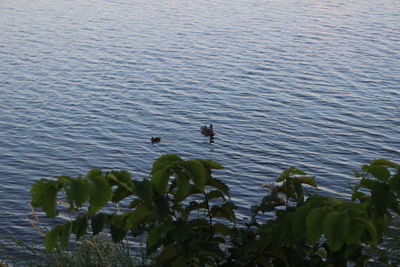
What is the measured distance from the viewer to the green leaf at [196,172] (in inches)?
153

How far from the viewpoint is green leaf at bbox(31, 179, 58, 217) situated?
372cm

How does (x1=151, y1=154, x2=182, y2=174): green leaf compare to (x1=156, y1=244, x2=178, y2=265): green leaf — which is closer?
(x1=151, y1=154, x2=182, y2=174): green leaf

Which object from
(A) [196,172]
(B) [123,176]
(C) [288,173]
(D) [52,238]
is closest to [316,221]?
(A) [196,172]

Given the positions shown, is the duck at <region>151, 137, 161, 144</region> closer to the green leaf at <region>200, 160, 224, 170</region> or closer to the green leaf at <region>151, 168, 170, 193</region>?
the green leaf at <region>200, 160, 224, 170</region>

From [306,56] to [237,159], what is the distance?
11.8m

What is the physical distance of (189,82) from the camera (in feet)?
73.8

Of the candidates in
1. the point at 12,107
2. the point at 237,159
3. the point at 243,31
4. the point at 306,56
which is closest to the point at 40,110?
the point at 12,107

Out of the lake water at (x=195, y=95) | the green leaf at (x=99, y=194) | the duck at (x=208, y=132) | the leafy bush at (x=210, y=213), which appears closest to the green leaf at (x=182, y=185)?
the leafy bush at (x=210, y=213)

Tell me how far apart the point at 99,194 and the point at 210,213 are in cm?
108

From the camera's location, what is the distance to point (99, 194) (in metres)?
3.71

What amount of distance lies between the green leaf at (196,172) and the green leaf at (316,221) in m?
0.64

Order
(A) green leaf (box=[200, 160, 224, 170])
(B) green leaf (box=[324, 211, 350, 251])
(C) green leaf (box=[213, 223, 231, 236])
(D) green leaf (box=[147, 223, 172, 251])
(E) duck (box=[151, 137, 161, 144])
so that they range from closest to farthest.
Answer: (B) green leaf (box=[324, 211, 350, 251])
(A) green leaf (box=[200, 160, 224, 170])
(D) green leaf (box=[147, 223, 172, 251])
(C) green leaf (box=[213, 223, 231, 236])
(E) duck (box=[151, 137, 161, 144])

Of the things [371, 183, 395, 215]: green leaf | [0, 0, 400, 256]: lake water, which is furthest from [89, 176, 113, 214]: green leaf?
[0, 0, 400, 256]: lake water

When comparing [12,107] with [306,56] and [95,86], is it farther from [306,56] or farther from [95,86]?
[306,56]
